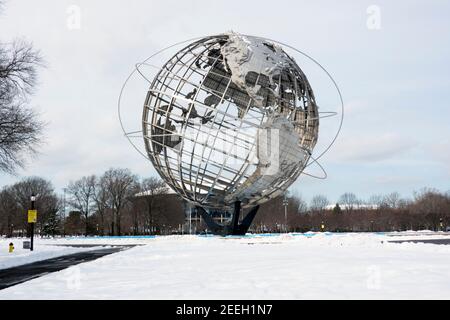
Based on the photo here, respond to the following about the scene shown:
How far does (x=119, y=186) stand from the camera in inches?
2731

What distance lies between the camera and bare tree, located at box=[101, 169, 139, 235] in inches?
2721

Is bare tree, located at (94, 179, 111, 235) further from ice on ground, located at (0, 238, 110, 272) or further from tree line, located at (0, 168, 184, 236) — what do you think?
ice on ground, located at (0, 238, 110, 272)

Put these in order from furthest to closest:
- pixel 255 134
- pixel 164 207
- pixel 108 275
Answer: pixel 164 207 < pixel 255 134 < pixel 108 275

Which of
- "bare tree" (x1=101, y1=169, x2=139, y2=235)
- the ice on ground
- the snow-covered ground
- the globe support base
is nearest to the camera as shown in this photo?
the snow-covered ground

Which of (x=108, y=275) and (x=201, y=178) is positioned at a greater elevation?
(x=201, y=178)

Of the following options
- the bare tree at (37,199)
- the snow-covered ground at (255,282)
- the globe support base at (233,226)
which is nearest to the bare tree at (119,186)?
the bare tree at (37,199)

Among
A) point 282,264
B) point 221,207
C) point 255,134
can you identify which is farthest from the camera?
point 221,207

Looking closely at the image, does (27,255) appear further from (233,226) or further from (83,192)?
(83,192)

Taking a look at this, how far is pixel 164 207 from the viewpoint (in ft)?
228

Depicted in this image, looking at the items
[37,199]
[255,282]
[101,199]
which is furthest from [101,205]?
[255,282]

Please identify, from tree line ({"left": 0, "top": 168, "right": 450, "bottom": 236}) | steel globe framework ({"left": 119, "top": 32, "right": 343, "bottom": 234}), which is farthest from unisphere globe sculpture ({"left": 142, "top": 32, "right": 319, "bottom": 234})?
tree line ({"left": 0, "top": 168, "right": 450, "bottom": 236})
